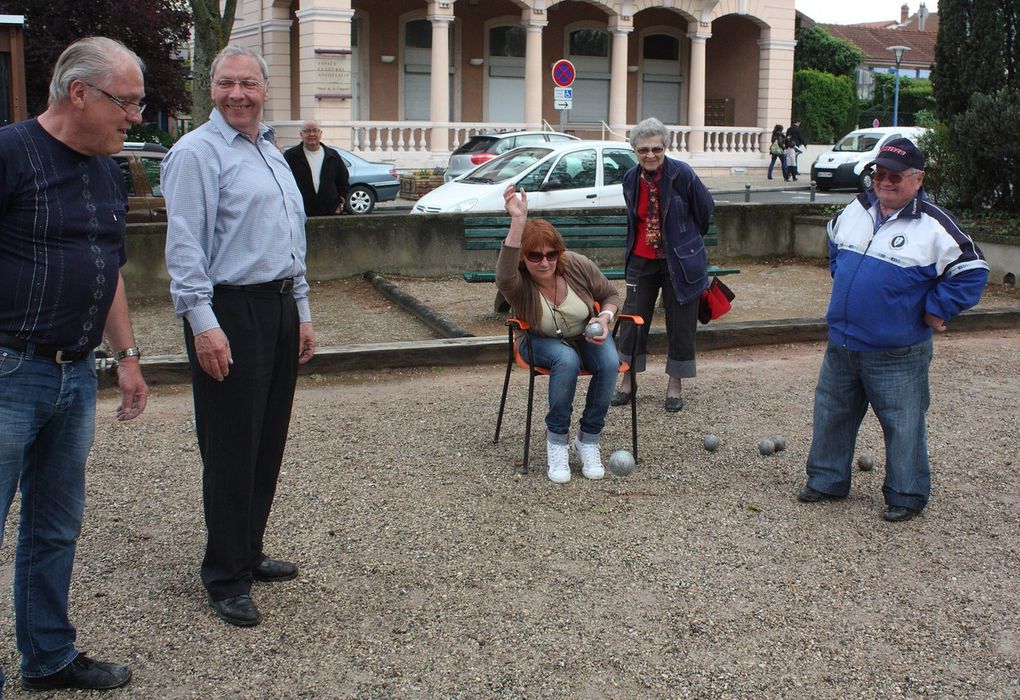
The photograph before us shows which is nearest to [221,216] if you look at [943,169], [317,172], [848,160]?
[317,172]

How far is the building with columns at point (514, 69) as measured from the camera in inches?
1179

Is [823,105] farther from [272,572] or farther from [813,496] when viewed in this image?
[272,572]

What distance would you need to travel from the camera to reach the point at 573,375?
587cm

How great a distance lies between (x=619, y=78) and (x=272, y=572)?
30.2 m

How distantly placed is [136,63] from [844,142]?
28.3 metres

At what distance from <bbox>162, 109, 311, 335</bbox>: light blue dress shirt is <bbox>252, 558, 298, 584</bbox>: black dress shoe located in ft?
3.86

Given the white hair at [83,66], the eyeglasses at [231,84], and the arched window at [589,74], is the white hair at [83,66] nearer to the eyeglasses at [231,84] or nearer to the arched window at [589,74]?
the eyeglasses at [231,84]

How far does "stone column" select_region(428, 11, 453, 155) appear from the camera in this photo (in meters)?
30.2

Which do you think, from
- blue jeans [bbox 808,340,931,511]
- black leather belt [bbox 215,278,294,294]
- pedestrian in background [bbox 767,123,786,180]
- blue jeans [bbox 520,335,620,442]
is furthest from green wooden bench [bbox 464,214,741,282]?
pedestrian in background [bbox 767,123,786,180]

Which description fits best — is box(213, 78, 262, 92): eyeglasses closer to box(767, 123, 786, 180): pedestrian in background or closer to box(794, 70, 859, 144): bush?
box(767, 123, 786, 180): pedestrian in background

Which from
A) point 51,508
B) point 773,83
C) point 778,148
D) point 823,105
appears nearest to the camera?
point 51,508

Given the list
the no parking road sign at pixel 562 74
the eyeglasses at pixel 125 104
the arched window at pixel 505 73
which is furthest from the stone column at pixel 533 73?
the eyeglasses at pixel 125 104

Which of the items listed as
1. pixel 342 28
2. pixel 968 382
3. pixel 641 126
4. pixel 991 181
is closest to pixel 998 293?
pixel 991 181

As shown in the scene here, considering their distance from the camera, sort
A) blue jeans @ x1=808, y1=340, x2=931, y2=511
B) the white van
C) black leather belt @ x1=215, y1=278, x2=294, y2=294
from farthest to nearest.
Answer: the white van, blue jeans @ x1=808, y1=340, x2=931, y2=511, black leather belt @ x1=215, y1=278, x2=294, y2=294
